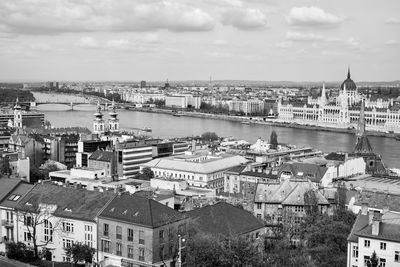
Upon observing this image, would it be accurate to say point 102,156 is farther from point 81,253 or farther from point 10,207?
point 81,253

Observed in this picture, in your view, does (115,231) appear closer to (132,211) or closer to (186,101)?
(132,211)

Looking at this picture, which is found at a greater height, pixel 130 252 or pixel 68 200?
pixel 68 200

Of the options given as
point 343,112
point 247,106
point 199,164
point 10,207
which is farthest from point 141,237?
point 247,106

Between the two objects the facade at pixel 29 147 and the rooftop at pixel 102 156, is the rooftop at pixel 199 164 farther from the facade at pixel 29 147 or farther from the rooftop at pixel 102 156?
the facade at pixel 29 147

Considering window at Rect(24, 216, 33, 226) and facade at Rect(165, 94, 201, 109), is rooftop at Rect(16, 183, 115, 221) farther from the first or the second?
facade at Rect(165, 94, 201, 109)

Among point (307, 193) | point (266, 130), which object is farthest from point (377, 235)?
point (266, 130)

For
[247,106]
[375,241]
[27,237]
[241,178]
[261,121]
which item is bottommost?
[261,121]

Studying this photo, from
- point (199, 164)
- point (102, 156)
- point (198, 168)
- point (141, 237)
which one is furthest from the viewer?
point (102, 156)

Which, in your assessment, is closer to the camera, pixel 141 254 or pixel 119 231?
pixel 141 254

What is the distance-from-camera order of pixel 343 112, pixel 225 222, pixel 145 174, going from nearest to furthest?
pixel 225 222 < pixel 145 174 < pixel 343 112
